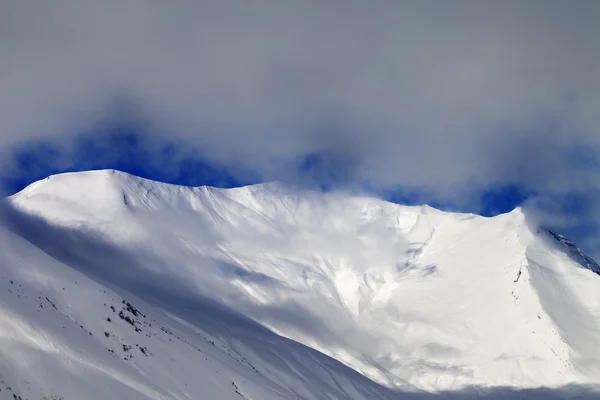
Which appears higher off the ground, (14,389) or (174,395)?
(174,395)

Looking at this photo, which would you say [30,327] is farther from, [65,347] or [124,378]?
[124,378]

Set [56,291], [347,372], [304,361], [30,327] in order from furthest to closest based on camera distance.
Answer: [347,372], [304,361], [56,291], [30,327]

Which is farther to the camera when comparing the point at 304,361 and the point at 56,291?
the point at 304,361

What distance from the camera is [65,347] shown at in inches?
2354

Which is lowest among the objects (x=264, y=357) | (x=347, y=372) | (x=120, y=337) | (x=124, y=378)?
(x=124, y=378)

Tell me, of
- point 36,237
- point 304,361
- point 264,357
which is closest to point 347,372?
point 304,361

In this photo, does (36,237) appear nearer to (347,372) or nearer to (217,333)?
(217,333)

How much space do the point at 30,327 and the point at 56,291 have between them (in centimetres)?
1325

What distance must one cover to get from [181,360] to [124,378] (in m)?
14.8

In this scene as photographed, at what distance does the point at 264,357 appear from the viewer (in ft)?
456

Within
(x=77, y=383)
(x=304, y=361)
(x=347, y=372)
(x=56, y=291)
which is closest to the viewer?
(x=77, y=383)

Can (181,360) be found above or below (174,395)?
above

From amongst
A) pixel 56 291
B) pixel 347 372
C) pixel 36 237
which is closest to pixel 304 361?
pixel 347 372

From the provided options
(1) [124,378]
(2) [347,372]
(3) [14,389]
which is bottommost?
(3) [14,389]
